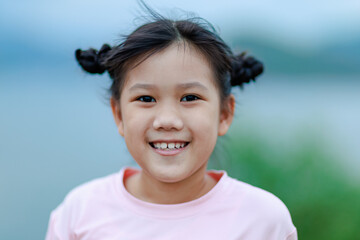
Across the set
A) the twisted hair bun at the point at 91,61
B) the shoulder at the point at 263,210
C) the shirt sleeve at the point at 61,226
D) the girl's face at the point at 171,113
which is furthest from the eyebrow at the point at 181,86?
the shirt sleeve at the point at 61,226

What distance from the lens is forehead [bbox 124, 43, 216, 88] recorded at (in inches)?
59.4

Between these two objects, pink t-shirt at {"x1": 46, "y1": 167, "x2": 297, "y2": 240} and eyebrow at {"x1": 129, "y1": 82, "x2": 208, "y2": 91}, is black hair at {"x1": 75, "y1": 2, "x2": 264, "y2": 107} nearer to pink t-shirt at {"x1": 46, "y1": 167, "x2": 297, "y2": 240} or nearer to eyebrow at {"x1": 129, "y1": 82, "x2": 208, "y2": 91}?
eyebrow at {"x1": 129, "y1": 82, "x2": 208, "y2": 91}

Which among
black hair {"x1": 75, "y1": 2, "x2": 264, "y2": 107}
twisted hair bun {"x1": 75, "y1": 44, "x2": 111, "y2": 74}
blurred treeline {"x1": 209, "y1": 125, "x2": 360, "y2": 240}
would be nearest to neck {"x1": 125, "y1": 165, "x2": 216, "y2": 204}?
black hair {"x1": 75, "y1": 2, "x2": 264, "y2": 107}

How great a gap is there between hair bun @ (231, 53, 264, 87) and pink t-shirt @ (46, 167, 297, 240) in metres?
0.45

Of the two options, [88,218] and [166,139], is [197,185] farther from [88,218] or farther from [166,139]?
[88,218]

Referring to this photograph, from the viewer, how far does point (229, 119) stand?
176 cm

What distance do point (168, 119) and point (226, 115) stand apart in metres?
0.35

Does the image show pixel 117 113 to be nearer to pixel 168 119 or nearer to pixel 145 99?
pixel 145 99

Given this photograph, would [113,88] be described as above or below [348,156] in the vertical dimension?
above

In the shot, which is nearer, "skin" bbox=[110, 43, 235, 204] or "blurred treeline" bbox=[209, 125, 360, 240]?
"skin" bbox=[110, 43, 235, 204]

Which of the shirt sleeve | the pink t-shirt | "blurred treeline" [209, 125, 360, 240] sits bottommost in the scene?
"blurred treeline" [209, 125, 360, 240]

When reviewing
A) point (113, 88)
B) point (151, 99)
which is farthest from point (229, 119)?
point (113, 88)

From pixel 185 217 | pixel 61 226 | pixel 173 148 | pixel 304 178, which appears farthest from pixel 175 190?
pixel 304 178

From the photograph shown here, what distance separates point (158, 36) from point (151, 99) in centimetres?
Result: 22
